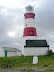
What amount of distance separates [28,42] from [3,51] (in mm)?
9166

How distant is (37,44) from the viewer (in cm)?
2653

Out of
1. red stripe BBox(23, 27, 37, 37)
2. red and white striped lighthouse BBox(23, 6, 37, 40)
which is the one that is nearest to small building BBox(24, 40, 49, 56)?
red and white striped lighthouse BBox(23, 6, 37, 40)

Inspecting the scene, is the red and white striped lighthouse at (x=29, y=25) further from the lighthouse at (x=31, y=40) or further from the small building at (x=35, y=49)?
the small building at (x=35, y=49)

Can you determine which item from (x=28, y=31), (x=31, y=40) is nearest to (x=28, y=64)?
(x=31, y=40)

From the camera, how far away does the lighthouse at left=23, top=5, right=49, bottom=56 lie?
2566 cm

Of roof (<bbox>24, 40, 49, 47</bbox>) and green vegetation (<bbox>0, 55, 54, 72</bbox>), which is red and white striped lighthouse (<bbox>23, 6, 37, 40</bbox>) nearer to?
roof (<bbox>24, 40, 49, 47</bbox>)

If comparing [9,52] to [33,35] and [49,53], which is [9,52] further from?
[49,53]

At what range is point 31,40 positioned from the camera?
28.0 metres

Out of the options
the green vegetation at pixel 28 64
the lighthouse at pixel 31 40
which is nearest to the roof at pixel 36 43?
the lighthouse at pixel 31 40

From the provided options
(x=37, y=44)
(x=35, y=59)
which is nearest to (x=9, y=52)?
(x=37, y=44)

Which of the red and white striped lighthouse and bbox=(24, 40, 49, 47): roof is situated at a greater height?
the red and white striped lighthouse

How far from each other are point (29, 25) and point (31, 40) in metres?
3.84

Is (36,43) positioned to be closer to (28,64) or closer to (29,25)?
(29,25)

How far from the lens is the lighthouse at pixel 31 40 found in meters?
25.7
